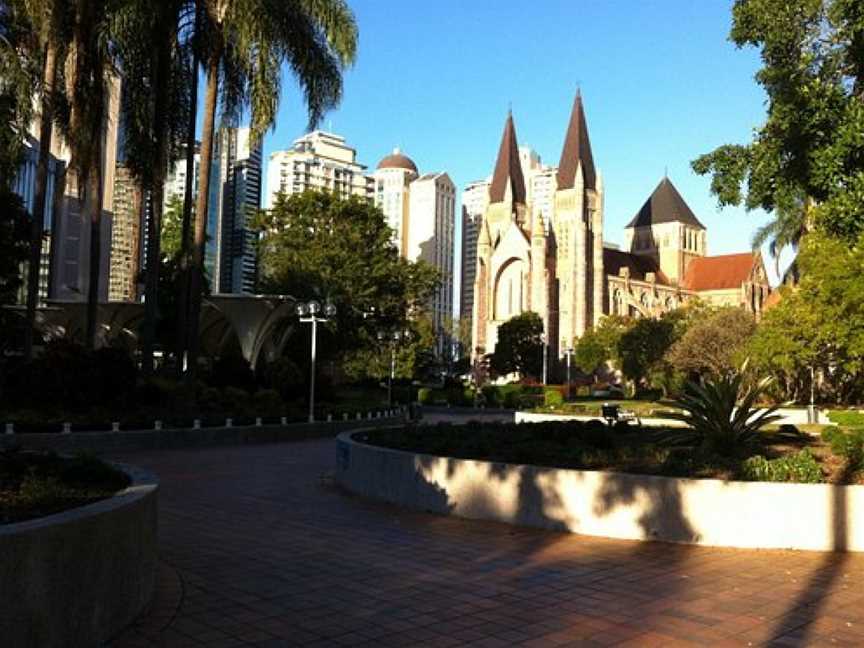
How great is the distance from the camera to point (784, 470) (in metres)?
9.30

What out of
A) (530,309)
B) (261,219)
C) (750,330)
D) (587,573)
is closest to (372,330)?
(261,219)

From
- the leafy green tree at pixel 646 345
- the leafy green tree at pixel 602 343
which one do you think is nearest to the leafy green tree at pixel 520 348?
the leafy green tree at pixel 602 343

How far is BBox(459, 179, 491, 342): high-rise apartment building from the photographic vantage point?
539 feet

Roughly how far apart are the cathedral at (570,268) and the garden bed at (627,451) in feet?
304

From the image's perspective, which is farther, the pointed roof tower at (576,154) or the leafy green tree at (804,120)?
the pointed roof tower at (576,154)

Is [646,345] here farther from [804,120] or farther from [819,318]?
[804,120]

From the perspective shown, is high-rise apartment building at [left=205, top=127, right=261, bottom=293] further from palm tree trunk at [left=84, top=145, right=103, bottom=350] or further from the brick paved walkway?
the brick paved walkway

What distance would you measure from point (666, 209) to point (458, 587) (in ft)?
458

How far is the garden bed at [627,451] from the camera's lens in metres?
9.53

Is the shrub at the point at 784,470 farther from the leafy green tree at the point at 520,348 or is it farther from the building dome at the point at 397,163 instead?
the building dome at the point at 397,163

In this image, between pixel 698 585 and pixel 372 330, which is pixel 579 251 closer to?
pixel 372 330

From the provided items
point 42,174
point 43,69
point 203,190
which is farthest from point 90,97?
point 203,190

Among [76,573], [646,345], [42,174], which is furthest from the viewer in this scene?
[646,345]

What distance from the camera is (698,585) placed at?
6984 millimetres
